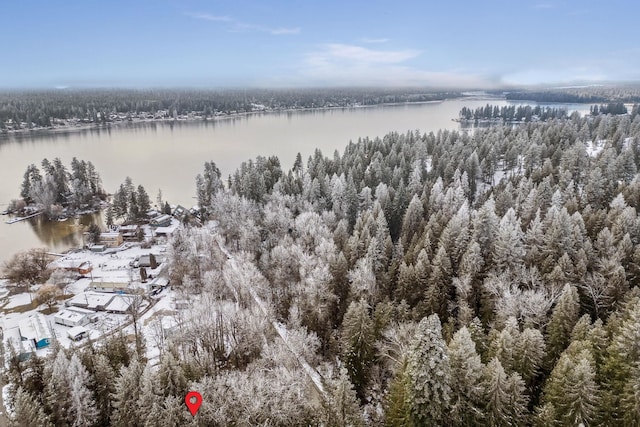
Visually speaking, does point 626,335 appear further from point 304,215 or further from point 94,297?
point 94,297

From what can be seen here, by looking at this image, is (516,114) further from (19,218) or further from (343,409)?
(343,409)

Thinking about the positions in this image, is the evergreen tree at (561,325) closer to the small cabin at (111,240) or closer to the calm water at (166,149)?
the small cabin at (111,240)

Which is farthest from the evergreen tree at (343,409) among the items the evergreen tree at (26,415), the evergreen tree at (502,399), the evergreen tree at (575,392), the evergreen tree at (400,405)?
the evergreen tree at (26,415)

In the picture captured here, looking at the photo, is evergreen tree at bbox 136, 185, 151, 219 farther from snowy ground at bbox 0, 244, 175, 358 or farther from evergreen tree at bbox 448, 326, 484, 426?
evergreen tree at bbox 448, 326, 484, 426

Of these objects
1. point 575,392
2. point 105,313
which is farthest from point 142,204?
point 575,392

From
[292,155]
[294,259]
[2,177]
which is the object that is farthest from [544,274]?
[2,177]

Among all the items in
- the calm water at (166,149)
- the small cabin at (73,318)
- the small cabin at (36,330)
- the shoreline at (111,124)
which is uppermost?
the shoreline at (111,124)

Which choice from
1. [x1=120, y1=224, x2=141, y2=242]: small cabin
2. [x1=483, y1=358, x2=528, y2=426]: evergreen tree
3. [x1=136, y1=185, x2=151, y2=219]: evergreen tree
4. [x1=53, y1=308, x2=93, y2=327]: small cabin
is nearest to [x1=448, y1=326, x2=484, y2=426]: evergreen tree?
[x1=483, y1=358, x2=528, y2=426]: evergreen tree
